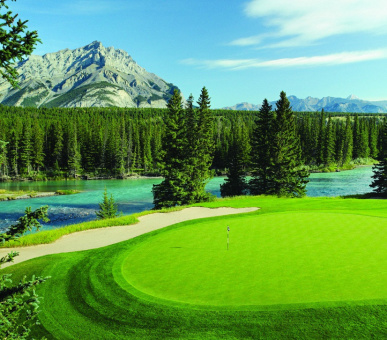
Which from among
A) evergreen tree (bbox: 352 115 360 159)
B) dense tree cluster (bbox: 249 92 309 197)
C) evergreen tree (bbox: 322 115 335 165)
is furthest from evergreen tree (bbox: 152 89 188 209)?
evergreen tree (bbox: 352 115 360 159)

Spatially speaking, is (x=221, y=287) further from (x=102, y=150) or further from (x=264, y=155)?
(x=102, y=150)

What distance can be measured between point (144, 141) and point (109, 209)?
289ft

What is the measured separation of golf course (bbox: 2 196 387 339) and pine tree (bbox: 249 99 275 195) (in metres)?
30.6

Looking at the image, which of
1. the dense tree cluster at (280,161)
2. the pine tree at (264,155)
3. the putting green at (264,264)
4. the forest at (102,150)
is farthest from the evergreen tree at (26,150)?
the putting green at (264,264)

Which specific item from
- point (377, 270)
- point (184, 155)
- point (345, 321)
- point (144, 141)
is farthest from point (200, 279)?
point (144, 141)

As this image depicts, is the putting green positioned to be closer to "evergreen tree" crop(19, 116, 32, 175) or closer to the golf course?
the golf course

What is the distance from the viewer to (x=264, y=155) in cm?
4556

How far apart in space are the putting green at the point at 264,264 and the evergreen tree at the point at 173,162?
2225cm

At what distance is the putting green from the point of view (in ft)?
27.7

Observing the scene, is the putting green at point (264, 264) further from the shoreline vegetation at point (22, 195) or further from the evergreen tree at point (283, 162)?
the shoreline vegetation at point (22, 195)

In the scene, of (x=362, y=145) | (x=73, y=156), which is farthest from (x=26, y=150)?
(x=362, y=145)

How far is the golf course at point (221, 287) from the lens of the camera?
7.41m

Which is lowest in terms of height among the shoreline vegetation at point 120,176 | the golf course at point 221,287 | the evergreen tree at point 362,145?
the shoreline vegetation at point 120,176

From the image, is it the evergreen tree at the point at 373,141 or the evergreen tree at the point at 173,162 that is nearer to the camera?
the evergreen tree at the point at 173,162
